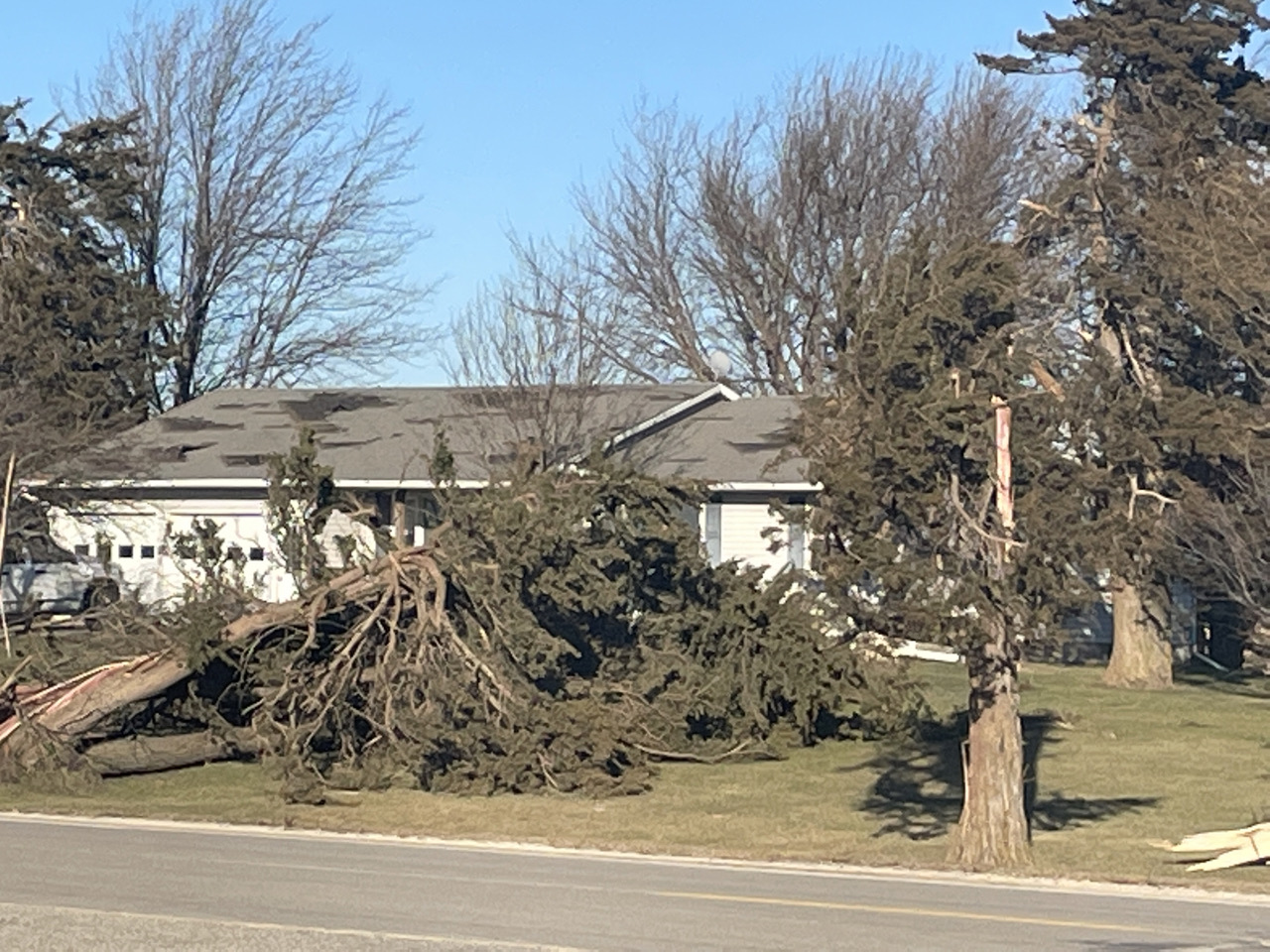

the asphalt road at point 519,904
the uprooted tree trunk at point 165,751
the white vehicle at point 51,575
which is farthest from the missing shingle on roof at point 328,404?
the asphalt road at point 519,904

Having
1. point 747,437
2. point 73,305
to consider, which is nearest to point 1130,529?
point 747,437

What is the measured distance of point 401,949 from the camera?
10.5 meters

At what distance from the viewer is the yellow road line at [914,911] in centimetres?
1184

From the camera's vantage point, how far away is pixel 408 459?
3331cm

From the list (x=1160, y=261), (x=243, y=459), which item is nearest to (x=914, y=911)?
(x=1160, y=261)

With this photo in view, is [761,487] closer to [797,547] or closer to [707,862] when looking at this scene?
[797,547]

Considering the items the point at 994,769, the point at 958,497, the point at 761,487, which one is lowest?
the point at 994,769

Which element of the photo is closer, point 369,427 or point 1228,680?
point 1228,680

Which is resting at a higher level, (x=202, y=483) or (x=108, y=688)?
(x=202, y=483)

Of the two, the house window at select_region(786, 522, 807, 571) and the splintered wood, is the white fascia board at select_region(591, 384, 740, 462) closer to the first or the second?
the house window at select_region(786, 522, 807, 571)

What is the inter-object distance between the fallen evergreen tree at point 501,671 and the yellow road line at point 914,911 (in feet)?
21.9

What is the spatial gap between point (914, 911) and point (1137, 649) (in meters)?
18.2

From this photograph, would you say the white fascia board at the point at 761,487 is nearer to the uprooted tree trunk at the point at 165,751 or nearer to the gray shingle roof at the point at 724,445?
the gray shingle roof at the point at 724,445

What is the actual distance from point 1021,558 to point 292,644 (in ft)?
29.2
